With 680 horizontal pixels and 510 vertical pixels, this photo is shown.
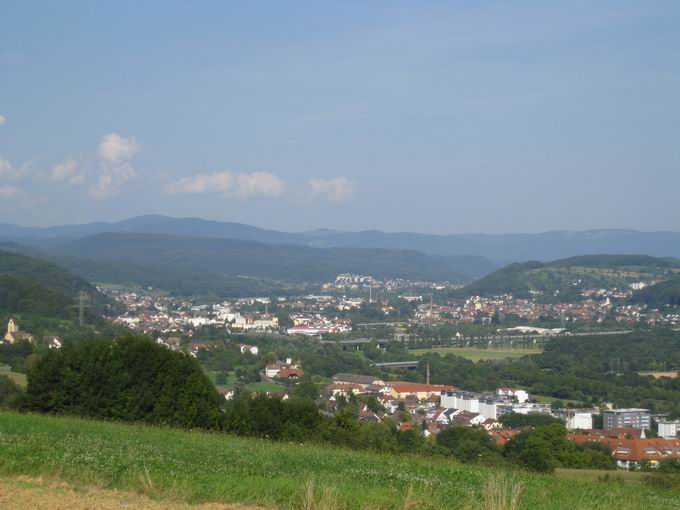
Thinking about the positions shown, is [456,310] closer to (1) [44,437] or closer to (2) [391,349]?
(2) [391,349]

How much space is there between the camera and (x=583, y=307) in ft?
296

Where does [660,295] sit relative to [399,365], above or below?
above

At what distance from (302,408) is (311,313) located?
236 feet

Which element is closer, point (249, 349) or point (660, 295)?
point (249, 349)

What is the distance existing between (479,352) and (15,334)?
2780 cm

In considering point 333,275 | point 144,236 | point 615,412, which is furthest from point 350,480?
point 144,236

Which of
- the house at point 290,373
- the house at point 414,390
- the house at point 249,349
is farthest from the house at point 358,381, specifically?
the house at point 249,349

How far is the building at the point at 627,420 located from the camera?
1134 inches

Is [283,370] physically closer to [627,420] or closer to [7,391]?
[627,420]

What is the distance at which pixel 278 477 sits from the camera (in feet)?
24.2

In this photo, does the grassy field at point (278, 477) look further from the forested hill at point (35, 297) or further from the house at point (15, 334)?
the forested hill at point (35, 297)

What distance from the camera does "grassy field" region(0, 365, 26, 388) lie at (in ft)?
81.7

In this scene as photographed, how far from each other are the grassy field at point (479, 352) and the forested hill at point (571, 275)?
43.6 metres

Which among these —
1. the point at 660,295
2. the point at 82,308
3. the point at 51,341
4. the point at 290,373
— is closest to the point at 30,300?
the point at 82,308
